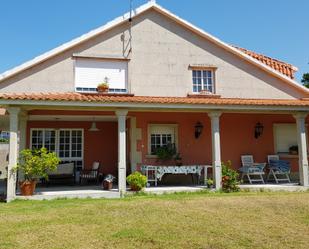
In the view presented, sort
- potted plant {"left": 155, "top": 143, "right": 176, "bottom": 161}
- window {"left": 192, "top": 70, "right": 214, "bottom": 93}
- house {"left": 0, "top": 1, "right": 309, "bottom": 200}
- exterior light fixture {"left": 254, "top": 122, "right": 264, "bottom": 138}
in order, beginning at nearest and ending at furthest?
house {"left": 0, "top": 1, "right": 309, "bottom": 200}
potted plant {"left": 155, "top": 143, "right": 176, "bottom": 161}
exterior light fixture {"left": 254, "top": 122, "right": 264, "bottom": 138}
window {"left": 192, "top": 70, "right": 214, "bottom": 93}

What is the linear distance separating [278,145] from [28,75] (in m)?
10.8

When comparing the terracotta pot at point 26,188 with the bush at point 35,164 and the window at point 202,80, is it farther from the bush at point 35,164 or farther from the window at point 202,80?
the window at point 202,80

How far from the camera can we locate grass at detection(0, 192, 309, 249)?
5551 millimetres

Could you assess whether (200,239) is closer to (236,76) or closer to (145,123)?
(145,123)

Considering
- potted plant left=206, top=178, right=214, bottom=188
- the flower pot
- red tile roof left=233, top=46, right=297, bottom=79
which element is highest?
red tile roof left=233, top=46, right=297, bottom=79

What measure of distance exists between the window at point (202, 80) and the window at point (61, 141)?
5.60m

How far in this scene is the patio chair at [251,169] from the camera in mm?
12641

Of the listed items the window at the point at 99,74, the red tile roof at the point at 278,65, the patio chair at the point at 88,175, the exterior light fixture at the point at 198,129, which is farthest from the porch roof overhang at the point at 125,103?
the red tile roof at the point at 278,65

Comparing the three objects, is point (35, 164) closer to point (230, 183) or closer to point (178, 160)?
point (178, 160)

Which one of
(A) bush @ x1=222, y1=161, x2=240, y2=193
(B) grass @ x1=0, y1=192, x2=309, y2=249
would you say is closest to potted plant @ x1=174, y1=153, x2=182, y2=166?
(A) bush @ x1=222, y1=161, x2=240, y2=193

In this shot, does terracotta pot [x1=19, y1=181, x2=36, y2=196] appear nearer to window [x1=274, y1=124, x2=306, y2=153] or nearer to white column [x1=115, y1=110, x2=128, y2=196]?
white column [x1=115, y1=110, x2=128, y2=196]

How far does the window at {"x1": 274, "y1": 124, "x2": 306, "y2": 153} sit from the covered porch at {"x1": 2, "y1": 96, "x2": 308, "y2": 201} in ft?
0.51

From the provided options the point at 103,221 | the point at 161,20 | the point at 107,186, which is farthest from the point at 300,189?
the point at 161,20

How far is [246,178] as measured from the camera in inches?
536
